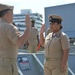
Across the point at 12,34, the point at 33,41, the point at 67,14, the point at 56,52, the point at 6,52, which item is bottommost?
the point at 33,41

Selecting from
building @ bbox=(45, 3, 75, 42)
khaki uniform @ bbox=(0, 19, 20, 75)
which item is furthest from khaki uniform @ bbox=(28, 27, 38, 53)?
building @ bbox=(45, 3, 75, 42)

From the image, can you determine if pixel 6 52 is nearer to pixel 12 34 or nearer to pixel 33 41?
pixel 12 34

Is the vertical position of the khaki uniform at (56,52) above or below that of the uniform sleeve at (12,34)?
below

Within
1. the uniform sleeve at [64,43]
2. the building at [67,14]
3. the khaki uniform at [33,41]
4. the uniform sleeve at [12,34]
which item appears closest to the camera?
the uniform sleeve at [12,34]

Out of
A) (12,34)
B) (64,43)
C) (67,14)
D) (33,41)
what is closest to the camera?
(12,34)

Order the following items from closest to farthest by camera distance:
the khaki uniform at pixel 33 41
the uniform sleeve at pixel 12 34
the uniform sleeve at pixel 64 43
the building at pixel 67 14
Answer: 1. the uniform sleeve at pixel 12 34
2. the uniform sleeve at pixel 64 43
3. the khaki uniform at pixel 33 41
4. the building at pixel 67 14

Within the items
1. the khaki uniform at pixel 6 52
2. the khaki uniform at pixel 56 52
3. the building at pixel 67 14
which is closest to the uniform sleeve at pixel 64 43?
the khaki uniform at pixel 56 52

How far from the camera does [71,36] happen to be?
14.1 metres

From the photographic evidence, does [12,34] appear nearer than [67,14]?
Yes

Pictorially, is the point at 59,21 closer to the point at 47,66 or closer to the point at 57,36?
the point at 57,36

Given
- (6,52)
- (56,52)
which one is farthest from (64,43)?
(6,52)

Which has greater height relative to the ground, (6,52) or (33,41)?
(6,52)

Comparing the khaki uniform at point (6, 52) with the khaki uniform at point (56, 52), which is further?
the khaki uniform at point (56, 52)

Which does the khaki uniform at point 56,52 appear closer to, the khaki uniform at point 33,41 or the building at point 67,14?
the khaki uniform at point 33,41
